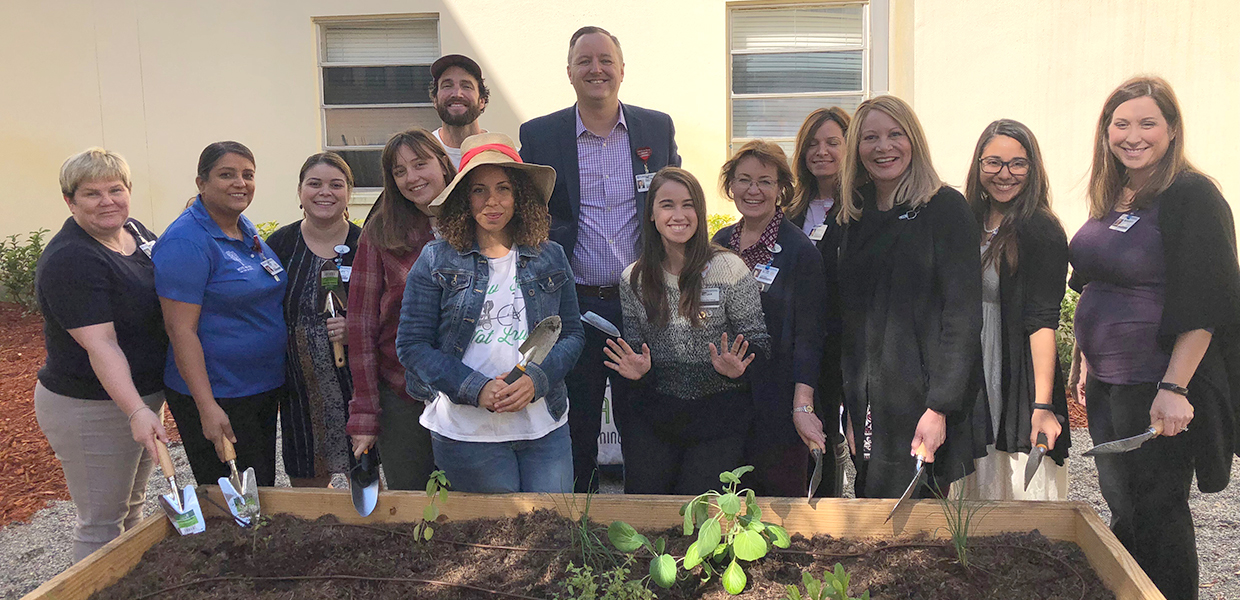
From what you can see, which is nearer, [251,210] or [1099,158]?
[1099,158]

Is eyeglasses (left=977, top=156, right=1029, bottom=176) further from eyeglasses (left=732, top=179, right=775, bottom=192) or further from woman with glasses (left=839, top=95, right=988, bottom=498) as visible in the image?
eyeglasses (left=732, top=179, right=775, bottom=192)

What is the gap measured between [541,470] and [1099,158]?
2.18 metres

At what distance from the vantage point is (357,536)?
2455mm

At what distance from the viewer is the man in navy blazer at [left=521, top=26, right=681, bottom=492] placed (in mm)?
3395

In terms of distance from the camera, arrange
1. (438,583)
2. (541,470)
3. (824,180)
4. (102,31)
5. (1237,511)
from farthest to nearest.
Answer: (102,31) → (1237,511) → (824,180) → (541,470) → (438,583)

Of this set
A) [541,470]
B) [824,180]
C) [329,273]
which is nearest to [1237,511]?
[824,180]

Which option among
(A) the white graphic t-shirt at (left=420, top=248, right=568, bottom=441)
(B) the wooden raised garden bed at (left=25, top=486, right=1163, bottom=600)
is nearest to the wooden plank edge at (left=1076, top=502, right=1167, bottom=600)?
(B) the wooden raised garden bed at (left=25, top=486, right=1163, bottom=600)

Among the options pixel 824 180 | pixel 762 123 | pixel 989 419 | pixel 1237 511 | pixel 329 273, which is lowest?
pixel 1237 511

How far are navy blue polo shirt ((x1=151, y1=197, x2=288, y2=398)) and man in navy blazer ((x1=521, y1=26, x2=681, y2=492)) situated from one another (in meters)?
1.13

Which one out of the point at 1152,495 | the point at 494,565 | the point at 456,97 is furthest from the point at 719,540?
the point at 456,97

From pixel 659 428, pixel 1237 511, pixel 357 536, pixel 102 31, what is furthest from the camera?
pixel 102 31

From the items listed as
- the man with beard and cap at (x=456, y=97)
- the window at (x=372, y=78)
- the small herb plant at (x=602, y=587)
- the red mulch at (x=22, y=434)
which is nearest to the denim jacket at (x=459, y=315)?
the small herb plant at (x=602, y=587)

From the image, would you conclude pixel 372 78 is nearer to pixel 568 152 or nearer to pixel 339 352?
pixel 568 152

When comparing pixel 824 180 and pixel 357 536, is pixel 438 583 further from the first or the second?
pixel 824 180
